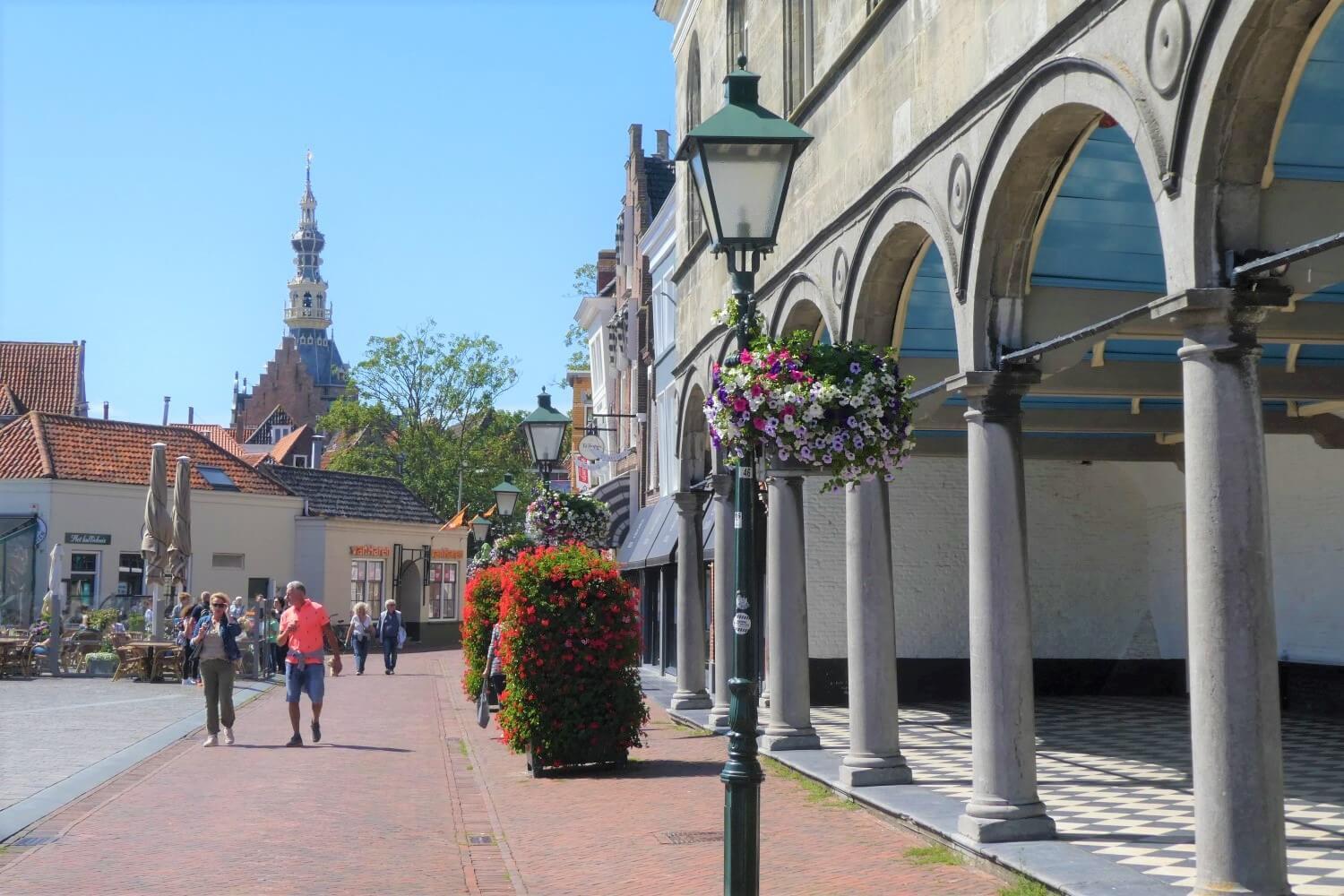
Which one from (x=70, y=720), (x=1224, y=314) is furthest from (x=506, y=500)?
(x=1224, y=314)

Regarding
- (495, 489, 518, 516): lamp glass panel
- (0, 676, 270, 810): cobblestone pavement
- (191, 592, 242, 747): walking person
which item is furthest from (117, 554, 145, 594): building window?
(191, 592, 242, 747): walking person

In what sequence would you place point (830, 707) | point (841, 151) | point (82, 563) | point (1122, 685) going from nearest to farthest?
point (841, 151)
point (830, 707)
point (1122, 685)
point (82, 563)

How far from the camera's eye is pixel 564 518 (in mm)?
22562

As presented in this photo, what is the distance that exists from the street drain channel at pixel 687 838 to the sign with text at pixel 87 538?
36.3 metres

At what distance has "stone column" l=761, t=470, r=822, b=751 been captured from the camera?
14.2 meters

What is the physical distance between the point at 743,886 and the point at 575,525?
1611 cm

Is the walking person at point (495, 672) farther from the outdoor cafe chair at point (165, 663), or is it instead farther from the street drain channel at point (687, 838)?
the outdoor cafe chair at point (165, 663)

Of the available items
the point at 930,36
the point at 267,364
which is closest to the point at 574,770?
the point at 930,36

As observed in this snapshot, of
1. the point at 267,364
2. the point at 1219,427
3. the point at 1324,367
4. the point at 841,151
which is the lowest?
the point at 1219,427

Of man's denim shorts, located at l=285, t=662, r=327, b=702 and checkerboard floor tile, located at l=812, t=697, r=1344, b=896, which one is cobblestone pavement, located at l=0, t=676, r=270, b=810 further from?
checkerboard floor tile, located at l=812, t=697, r=1344, b=896

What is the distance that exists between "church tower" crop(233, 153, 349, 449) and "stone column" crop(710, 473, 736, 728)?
284 feet

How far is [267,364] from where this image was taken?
378 feet

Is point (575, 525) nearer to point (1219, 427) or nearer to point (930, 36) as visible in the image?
point (930, 36)

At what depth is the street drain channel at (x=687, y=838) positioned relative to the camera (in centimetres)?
1035
